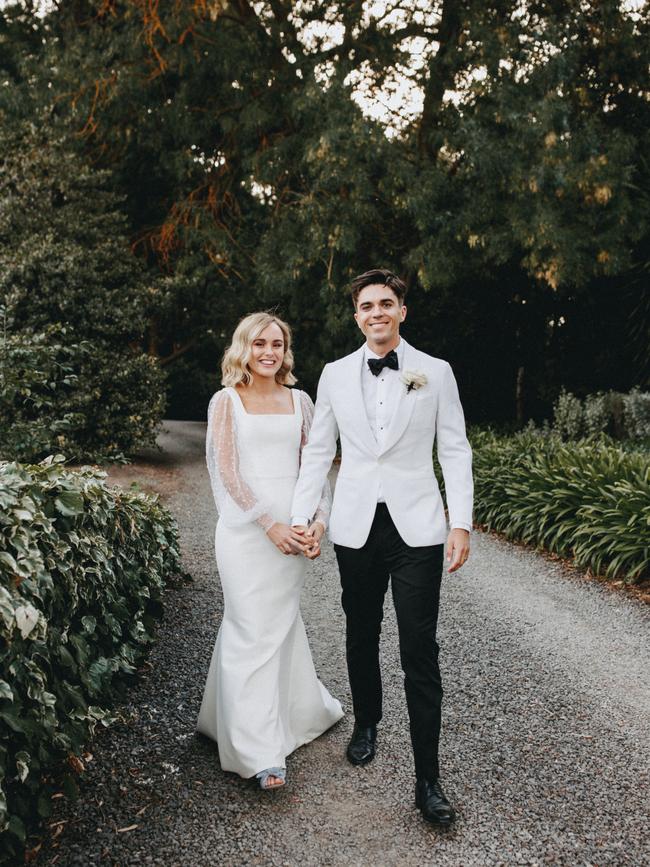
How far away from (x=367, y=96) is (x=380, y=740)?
374 inches

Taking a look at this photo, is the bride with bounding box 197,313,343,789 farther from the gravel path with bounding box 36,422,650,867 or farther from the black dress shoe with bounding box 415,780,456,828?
the black dress shoe with bounding box 415,780,456,828

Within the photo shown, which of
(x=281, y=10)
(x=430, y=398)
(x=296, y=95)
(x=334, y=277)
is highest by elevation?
(x=281, y=10)

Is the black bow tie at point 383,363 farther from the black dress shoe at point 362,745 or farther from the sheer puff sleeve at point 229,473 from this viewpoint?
the black dress shoe at point 362,745

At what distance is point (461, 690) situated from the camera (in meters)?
3.77

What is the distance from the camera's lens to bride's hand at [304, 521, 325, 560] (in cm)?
291

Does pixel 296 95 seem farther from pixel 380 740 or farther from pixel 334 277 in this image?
pixel 380 740

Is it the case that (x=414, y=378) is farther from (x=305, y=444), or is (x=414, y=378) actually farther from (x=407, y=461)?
(x=305, y=444)

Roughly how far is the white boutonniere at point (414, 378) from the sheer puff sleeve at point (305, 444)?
618 mm

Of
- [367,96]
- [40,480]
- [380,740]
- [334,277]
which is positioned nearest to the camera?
[40,480]

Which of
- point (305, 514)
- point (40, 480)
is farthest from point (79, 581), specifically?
point (305, 514)

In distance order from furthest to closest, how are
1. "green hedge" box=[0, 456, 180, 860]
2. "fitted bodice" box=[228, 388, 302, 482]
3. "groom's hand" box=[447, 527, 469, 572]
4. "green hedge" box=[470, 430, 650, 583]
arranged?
"green hedge" box=[470, 430, 650, 583] → "fitted bodice" box=[228, 388, 302, 482] → "groom's hand" box=[447, 527, 469, 572] → "green hedge" box=[0, 456, 180, 860]

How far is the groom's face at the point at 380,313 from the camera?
2779 millimetres

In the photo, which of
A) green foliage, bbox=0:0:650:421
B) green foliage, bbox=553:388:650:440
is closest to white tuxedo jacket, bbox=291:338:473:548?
green foliage, bbox=0:0:650:421

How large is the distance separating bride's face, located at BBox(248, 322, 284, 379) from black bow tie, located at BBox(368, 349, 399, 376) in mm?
495
